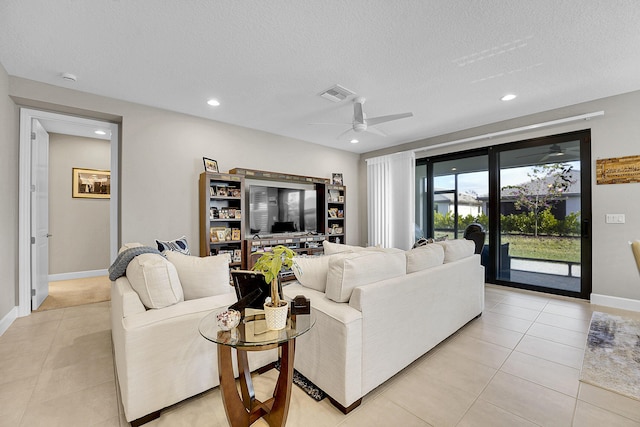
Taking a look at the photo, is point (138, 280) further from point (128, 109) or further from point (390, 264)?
point (128, 109)

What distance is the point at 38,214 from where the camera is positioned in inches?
134

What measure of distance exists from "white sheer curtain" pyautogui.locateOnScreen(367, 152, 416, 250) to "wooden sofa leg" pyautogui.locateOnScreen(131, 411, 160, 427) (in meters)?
4.56

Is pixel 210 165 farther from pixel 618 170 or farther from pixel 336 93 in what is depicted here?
pixel 618 170

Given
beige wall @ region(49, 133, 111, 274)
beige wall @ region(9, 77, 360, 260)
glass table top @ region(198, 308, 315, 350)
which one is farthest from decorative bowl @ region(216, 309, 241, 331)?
beige wall @ region(49, 133, 111, 274)

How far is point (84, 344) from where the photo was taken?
2.45 m

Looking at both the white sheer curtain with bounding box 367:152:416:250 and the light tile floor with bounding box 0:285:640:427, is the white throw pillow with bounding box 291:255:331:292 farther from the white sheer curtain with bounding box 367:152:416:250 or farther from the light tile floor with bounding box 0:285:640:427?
the white sheer curtain with bounding box 367:152:416:250

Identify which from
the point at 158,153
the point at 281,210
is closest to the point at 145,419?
the point at 158,153

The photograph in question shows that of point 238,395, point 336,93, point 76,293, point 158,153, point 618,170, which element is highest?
point 336,93

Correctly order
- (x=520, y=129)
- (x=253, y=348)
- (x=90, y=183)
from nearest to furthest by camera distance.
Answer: (x=253, y=348) < (x=520, y=129) < (x=90, y=183)

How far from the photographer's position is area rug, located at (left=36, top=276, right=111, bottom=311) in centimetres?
357

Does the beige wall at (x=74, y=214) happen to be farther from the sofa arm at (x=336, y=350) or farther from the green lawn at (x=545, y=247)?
the green lawn at (x=545, y=247)

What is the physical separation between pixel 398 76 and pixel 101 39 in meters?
2.67

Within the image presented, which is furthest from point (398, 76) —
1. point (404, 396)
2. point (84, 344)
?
point (84, 344)

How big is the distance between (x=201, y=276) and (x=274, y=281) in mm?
764
